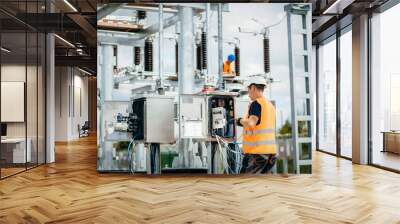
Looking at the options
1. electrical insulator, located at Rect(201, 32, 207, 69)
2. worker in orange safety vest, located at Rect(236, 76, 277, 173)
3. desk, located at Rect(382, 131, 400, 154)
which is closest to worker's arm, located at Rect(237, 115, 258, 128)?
worker in orange safety vest, located at Rect(236, 76, 277, 173)

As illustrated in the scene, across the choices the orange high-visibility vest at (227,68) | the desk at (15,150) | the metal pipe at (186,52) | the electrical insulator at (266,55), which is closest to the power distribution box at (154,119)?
the metal pipe at (186,52)

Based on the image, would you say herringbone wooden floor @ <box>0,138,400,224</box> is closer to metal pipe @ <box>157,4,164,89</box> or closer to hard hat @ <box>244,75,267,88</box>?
hard hat @ <box>244,75,267,88</box>

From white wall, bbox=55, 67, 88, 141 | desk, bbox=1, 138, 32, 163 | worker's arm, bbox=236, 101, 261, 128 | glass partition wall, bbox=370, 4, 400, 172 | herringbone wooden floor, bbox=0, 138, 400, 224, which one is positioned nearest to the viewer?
herringbone wooden floor, bbox=0, 138, 400, 224

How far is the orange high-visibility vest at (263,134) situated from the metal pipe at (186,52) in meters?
1.23

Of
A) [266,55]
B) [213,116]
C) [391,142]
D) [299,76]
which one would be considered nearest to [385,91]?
[391,142]

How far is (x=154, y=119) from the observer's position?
6566mm

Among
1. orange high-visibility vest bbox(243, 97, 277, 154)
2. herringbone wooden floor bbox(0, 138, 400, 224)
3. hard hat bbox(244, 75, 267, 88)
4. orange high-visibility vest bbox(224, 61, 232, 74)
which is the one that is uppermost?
orange high-visibility vest bbox(224, 61, 232, 74)

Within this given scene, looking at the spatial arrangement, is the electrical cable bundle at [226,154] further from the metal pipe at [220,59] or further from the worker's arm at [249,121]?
the metal pipe at [220,59]

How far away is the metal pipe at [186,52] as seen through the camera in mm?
6574

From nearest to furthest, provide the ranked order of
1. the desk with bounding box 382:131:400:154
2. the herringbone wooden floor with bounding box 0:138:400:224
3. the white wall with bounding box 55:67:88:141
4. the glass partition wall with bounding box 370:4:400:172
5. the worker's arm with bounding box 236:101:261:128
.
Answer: the herringbone wooden floor with bounding box 0:138:400:224
the worker's arm with bounding box 236:101:261:128
the glass partition wall with bounding box 370:4:400:172
the desk with bounding box 382:131:400:154
the white wall with bounding box 55:67:88:141

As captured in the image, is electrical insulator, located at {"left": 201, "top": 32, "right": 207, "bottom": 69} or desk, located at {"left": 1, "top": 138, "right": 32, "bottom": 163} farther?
electrical insulator, located at {"left": 201, "top": 32, "right": 207, "bottom": 69}

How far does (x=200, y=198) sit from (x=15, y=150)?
3.90 metres

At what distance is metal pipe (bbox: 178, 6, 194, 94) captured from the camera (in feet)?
21.6

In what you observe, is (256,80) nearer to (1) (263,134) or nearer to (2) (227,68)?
(2) (227,68)
